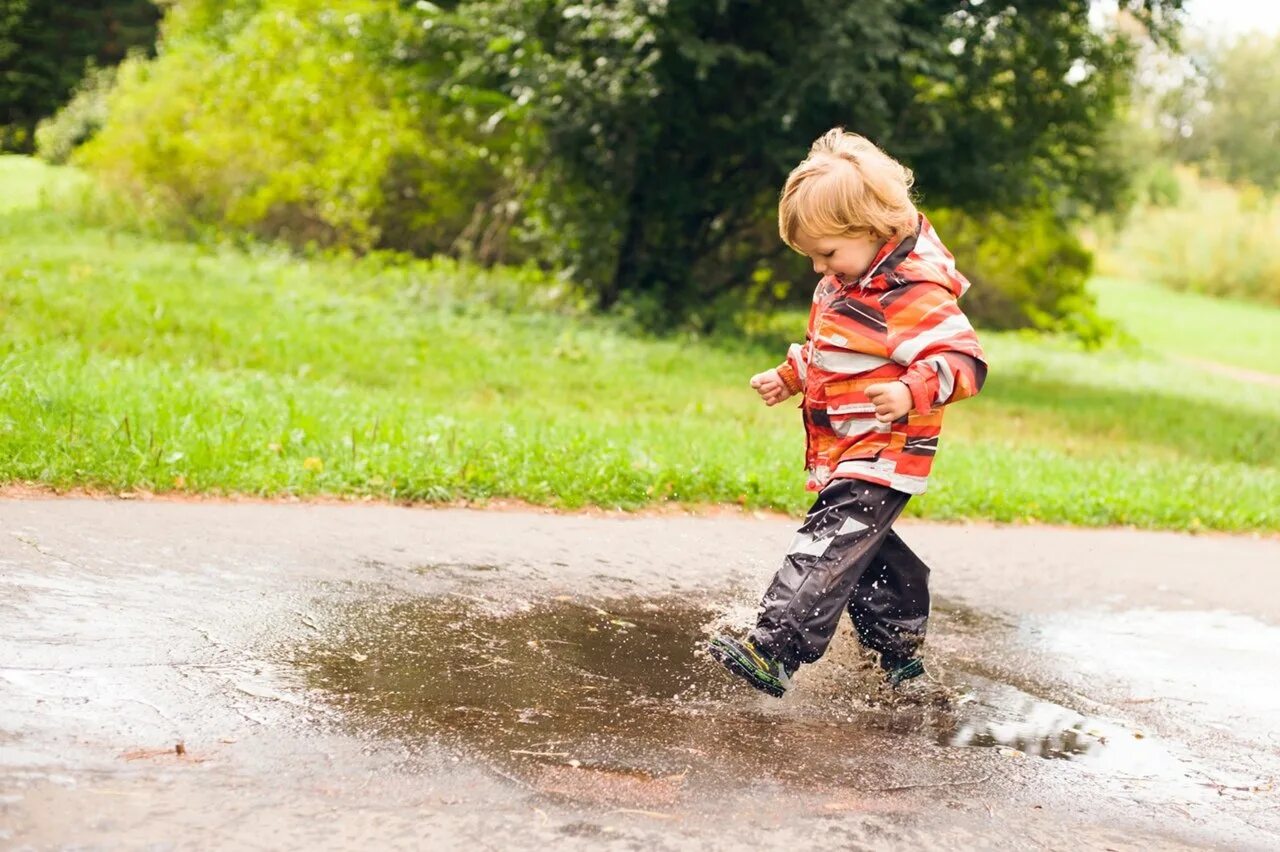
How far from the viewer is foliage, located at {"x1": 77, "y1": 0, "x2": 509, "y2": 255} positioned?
1859 centimetres

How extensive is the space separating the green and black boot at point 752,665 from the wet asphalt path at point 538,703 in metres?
0.09

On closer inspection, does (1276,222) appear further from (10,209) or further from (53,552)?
(53,552)

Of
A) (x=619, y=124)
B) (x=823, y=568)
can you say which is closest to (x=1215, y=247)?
(x=619, y=124)

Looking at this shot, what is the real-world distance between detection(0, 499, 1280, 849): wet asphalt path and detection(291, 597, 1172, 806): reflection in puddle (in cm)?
1

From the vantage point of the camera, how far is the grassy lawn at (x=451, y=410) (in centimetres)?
628

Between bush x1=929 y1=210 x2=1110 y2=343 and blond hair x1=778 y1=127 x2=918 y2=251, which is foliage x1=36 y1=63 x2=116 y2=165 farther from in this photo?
blond hair x1=778 y1=127 x2=918 y2=251

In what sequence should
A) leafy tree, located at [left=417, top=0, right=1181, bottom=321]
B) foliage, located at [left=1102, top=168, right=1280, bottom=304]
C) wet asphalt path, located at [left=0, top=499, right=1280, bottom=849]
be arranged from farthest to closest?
foliage, located at [left=1102, top=168, right=1280, bottom=304] → leafy tree, located at [left=417, top=0, right=1181, bottom=321] → wet asphalt path, located at [left=0, top=499, right=1280, bottom=849]

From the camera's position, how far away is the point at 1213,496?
27.7 ft

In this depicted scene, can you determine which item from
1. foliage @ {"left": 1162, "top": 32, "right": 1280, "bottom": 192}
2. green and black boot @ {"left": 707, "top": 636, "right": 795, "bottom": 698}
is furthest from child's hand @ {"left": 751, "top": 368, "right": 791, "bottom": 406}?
foliage @ {"left": 1162, "top": 32, "right": 1280, "bottom": 192}

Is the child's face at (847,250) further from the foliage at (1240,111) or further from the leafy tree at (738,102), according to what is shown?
the foliage at (1240,111)

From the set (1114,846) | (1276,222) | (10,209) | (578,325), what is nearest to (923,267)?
(1114,846)

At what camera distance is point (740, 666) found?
12.2 ft

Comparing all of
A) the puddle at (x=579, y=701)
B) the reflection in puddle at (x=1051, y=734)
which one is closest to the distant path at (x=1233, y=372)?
the reflection in puddle at (x=1051, y=734)

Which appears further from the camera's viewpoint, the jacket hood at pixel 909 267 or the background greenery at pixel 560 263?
the background greenery at pixel 560 263
